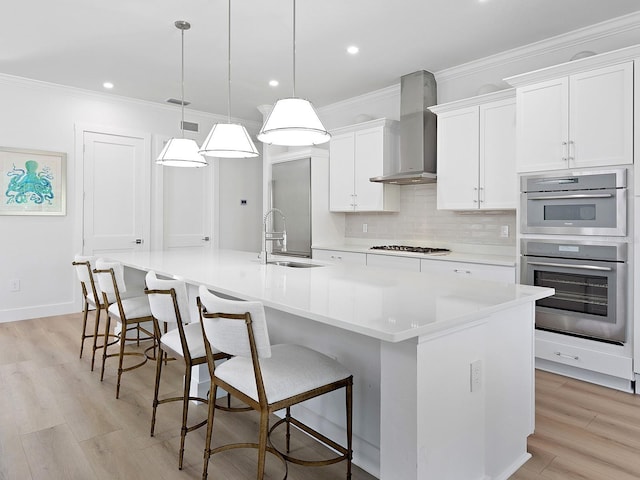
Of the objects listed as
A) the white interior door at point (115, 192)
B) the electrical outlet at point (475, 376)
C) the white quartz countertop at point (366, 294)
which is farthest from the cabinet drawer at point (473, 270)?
the white interior door at point (115, 192)

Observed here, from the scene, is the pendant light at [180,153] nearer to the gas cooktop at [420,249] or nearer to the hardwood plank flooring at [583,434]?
the gas cooktop at [420,249]

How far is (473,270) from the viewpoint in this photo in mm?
3740

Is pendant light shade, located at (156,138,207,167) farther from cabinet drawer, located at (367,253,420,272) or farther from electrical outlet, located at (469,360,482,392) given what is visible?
electrical outlet, located at (469,360,482,392)

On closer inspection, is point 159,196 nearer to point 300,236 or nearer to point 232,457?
point 300,236

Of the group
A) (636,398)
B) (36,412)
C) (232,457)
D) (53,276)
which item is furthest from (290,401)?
(53,276)

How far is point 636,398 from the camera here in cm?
286

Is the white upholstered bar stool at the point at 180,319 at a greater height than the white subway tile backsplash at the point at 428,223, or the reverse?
the white subway tile backsplash at the point at 428,223

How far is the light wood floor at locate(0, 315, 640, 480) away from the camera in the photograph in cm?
200

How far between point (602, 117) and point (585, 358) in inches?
68.2

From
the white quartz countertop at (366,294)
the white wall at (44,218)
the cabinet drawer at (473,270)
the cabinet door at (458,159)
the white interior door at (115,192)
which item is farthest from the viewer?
the white interior door at (115,192)

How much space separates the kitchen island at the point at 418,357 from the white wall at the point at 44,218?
137 inches

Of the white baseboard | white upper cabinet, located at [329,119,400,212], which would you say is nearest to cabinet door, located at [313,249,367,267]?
white upper cabinet, located at [329,119,400,212]

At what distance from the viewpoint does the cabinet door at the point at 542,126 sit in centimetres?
319

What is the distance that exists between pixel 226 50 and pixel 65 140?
2.51 meters
